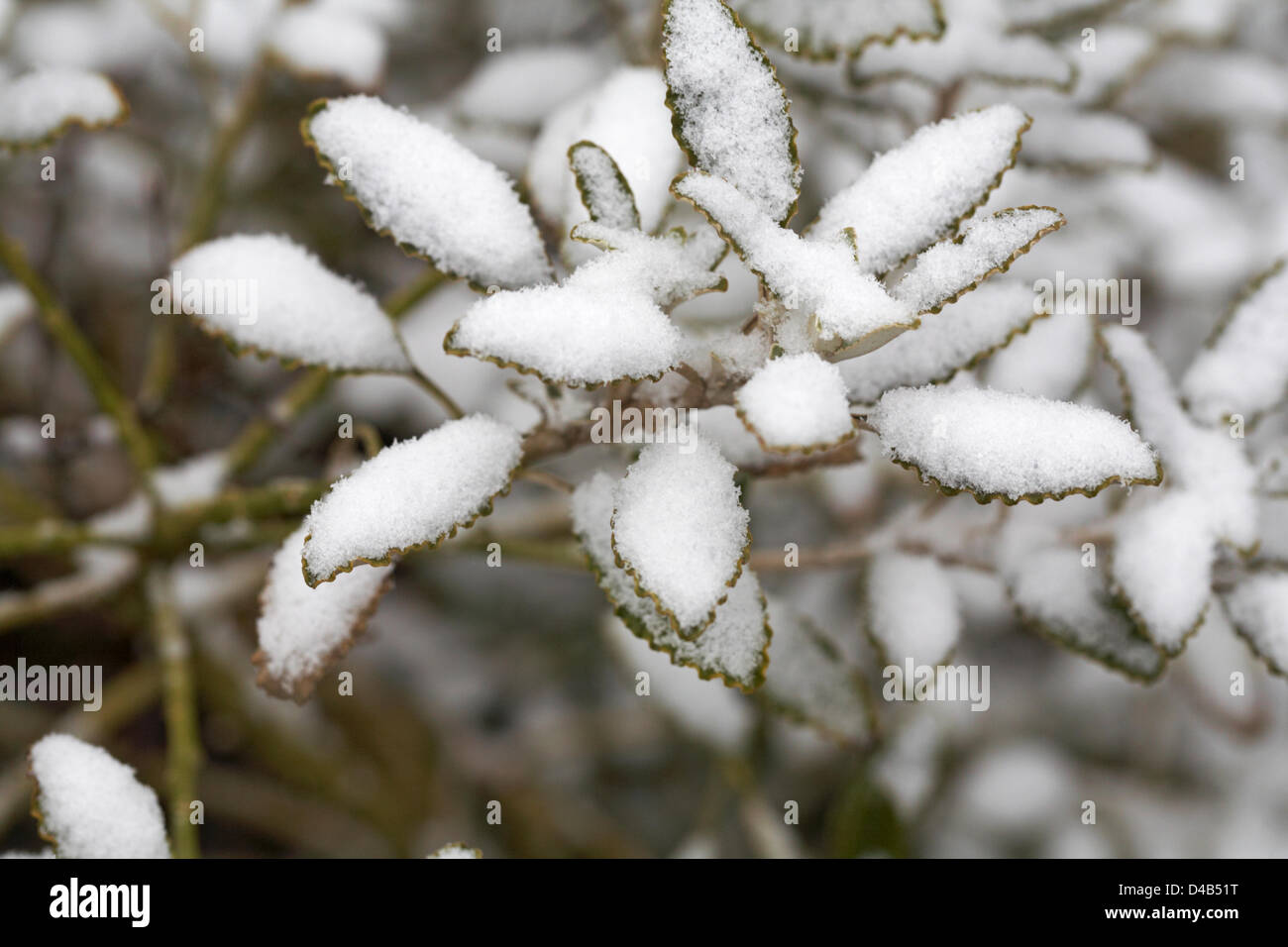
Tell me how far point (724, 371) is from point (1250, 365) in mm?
508

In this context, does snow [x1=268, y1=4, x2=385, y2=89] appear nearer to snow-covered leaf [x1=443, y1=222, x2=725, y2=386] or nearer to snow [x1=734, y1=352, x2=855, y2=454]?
snow-covered leaf [x1=443, y1=222, x2=725, y2=386]

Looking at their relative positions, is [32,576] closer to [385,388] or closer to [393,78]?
[385,388]

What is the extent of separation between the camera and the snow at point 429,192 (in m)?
0.63

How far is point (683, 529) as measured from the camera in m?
0.57

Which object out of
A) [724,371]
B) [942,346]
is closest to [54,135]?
[724,371]

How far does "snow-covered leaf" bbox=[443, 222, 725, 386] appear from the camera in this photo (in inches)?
21.1

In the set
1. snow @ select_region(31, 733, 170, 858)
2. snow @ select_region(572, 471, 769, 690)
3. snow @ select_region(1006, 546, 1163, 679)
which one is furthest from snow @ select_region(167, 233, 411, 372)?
snow @ select_region(1006, 546, 1163, 679)

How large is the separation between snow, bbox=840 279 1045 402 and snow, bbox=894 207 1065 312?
8 centimetres

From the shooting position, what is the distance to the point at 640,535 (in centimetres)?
57

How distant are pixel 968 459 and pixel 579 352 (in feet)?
0.73

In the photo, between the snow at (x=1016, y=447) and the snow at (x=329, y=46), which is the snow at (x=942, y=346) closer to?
the snow at (x=1016, y=447)

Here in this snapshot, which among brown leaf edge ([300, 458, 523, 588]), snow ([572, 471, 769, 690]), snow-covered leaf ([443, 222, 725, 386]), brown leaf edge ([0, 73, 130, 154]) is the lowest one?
snow ([572, 471, 769, 690])

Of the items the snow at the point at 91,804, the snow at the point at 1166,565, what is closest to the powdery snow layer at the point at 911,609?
the snow at the point at 1166,565

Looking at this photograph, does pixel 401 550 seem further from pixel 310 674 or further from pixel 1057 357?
pixel 1057 357
